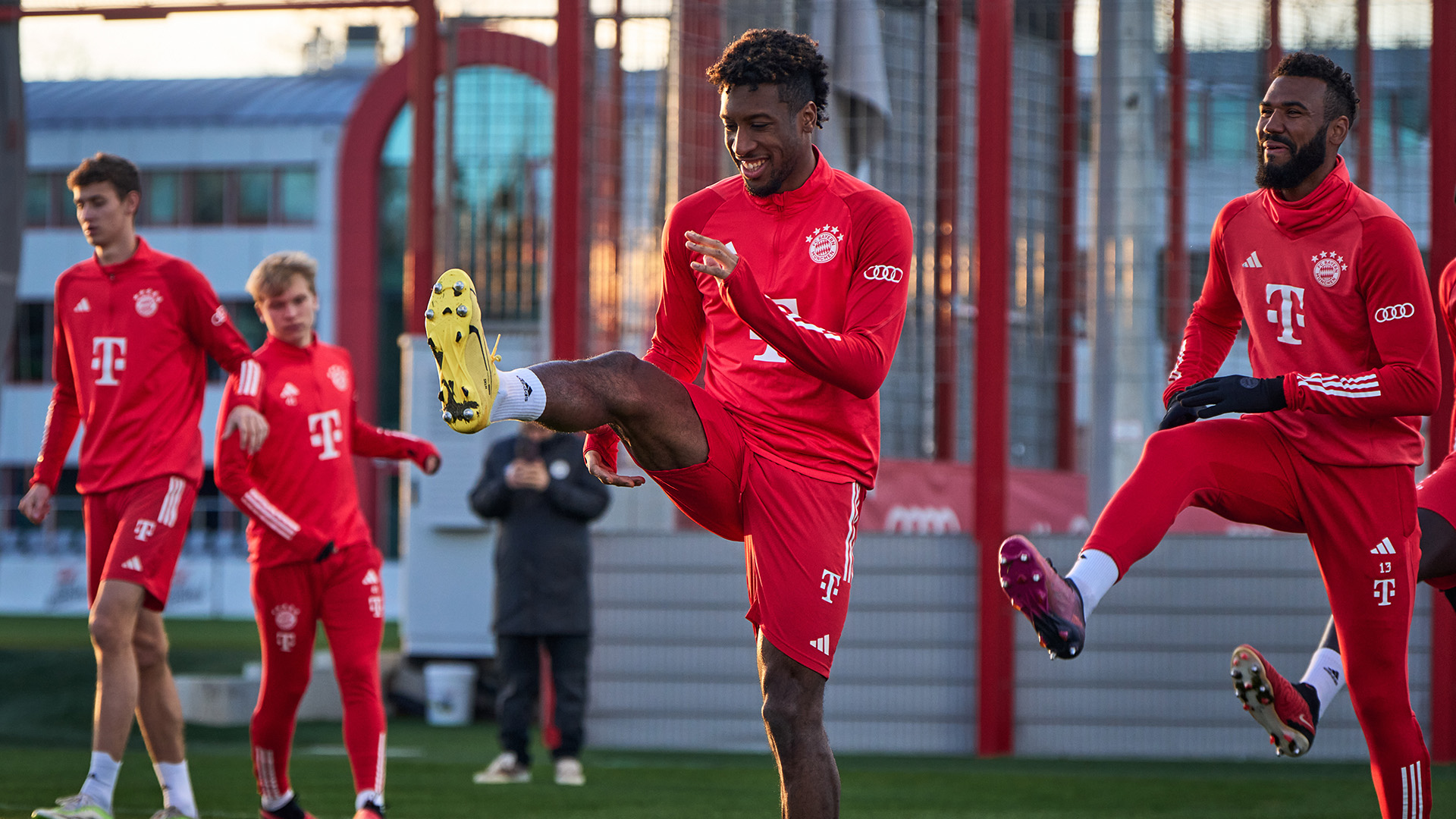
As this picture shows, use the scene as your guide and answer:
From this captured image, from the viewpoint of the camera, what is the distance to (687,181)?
30.5ft

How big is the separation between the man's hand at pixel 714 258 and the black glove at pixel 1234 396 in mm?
1196

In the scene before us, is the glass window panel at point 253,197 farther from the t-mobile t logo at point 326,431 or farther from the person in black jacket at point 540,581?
the t-mobile t logo at point 326,431

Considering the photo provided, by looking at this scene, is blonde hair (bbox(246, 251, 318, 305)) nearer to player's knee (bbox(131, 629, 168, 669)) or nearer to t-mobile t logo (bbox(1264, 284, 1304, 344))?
player's knee (bbox(131, 629, 168, 669))

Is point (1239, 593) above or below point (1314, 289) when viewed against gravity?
below

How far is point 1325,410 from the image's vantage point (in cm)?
385

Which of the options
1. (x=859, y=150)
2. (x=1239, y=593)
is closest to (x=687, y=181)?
(x=859, y=150)

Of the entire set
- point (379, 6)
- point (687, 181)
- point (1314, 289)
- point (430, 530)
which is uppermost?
point (379, 6)

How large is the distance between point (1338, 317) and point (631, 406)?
1.83 meters

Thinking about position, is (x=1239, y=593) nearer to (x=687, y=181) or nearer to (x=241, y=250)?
(x=687, y=181)

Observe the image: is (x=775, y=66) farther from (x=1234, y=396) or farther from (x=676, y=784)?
(x=676, y=784)

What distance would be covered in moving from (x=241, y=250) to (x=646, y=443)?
27007 millimetres

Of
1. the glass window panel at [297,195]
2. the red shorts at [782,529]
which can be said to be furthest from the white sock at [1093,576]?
the glass window panel at [297,195]

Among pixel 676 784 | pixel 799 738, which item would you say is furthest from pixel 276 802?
pixel 799 738

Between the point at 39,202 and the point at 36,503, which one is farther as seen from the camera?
the point at 39,202
